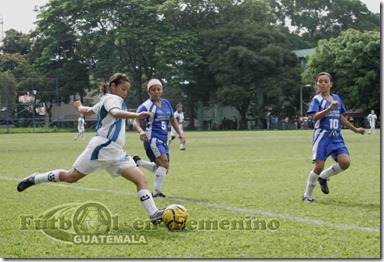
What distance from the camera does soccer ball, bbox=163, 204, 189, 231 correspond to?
7.20 m

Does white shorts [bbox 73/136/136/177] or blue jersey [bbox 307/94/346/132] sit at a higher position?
blue jersey [bbox 307/94/346/132]

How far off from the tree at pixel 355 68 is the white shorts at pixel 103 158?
2165 inches

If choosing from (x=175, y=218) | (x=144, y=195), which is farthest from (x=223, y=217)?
(x=144, y=195)

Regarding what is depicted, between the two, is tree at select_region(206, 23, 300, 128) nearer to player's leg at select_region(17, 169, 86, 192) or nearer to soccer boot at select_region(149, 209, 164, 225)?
player's leg at select_region(17, 169, 86, 192)

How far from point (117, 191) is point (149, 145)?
40.2 inches

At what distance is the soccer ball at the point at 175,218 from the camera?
7203mm

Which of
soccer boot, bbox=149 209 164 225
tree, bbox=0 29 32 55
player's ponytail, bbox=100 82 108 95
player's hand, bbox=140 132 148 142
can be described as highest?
tree, bbox=0 29 32 55

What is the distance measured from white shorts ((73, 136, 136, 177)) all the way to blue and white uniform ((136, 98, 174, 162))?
108 inches

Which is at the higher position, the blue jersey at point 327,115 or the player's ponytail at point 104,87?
the player's ponytail at point 104,87

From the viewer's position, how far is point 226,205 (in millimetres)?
9047

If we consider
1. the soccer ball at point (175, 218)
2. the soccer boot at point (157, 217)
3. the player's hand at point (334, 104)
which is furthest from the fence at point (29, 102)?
the soccer ball at point (175, 218)

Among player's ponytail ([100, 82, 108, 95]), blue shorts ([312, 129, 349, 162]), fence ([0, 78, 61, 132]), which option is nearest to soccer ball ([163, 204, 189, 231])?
player's ponytail ([100, 82, 108, 95])

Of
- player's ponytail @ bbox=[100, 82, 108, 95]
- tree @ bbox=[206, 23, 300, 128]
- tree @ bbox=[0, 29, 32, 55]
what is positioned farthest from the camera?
tree @ bbox=[0, 29, 32, 55]

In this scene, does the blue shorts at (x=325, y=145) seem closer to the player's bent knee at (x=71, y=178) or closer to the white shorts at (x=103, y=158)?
the white shorts at (x=103, y=158)
